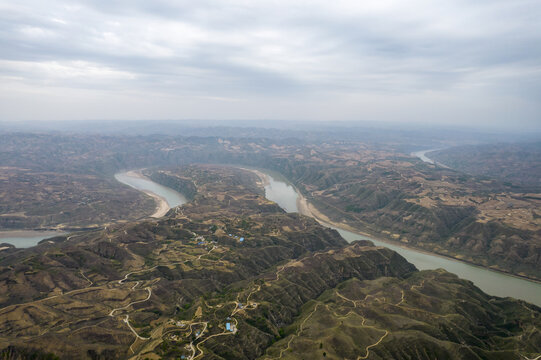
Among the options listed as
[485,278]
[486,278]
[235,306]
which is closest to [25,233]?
[235,306]

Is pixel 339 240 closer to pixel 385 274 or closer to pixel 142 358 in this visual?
pixel 385 274

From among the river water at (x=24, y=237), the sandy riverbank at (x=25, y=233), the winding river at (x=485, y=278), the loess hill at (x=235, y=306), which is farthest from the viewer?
the sandy riverbank at (x=25, y=233)

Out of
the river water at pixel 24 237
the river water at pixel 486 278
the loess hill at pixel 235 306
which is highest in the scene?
the loess hill at pixel 235 306

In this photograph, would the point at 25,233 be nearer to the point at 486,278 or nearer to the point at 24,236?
the point at 24,236

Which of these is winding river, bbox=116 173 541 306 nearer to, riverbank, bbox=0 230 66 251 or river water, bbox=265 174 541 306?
river water, bbox=265 174 541 306

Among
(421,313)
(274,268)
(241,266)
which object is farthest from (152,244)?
(421,313)

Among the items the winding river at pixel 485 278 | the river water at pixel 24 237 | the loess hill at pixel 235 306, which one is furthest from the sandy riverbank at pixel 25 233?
the winding river at pixel 485 278

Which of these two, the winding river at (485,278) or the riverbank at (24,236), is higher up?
the riverbank at (24,236)

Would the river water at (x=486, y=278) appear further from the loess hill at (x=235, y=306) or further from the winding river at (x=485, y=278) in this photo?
the loess hill at (x=235, y=306)
